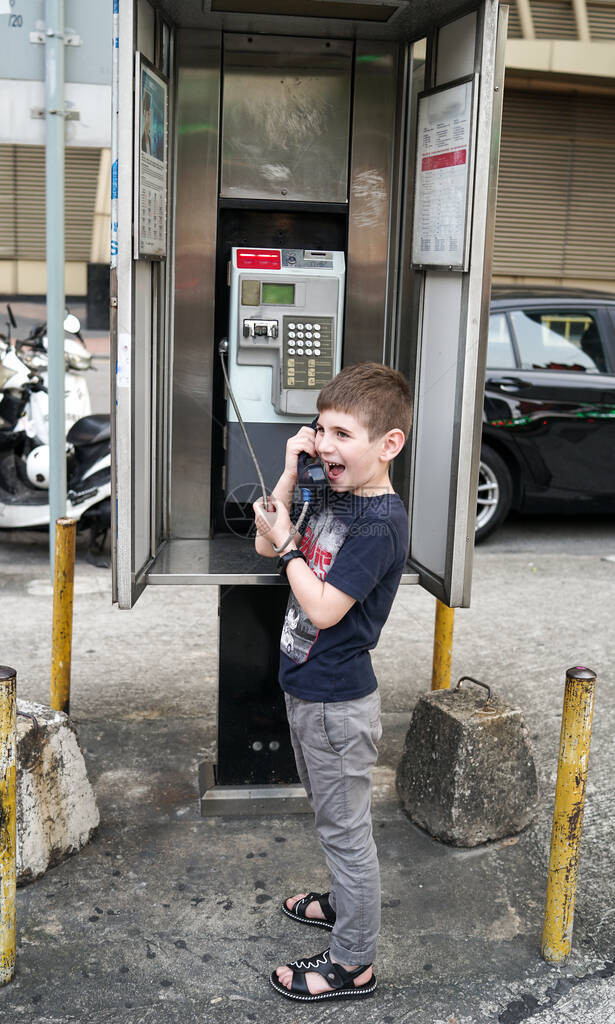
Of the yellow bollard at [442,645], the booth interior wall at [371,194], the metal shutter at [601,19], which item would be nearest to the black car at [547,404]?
the yellow bollard at [442,645]

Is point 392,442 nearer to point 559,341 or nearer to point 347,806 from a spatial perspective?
point 347,806

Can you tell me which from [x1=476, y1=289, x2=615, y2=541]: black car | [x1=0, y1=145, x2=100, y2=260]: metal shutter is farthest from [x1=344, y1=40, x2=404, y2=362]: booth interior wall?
[x1=0, y1=145, x2=100, y2=260]: metal shutter

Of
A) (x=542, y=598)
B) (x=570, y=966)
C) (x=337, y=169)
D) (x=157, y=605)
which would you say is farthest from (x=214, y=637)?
(x=570, y=966)

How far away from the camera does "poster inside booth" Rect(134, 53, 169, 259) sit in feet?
9.81

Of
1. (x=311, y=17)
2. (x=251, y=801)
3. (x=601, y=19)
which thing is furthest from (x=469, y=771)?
(x=601, y=19)

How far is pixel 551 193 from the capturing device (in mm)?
12414

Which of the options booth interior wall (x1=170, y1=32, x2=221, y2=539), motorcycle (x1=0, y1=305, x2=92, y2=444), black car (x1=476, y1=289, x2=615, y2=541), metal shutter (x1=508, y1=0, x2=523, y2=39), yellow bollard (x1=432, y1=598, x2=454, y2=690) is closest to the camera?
booth interior wall (x1=170, y1=32, x2=221, y2=539)

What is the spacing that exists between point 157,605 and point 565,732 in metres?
3.26

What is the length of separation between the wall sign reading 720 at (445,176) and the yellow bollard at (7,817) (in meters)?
1.75

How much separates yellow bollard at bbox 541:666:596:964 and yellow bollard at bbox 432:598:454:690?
121cm

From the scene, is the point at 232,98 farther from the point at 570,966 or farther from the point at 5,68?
the point at 570,966

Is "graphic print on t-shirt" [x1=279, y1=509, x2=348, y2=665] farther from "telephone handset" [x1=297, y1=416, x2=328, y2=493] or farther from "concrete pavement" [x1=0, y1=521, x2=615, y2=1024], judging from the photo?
"concrete pavement" [x1=0, y1=521, x2=615, y2=1024]

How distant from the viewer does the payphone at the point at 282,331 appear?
3.51 metres

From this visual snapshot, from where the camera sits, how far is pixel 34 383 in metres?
6.43
